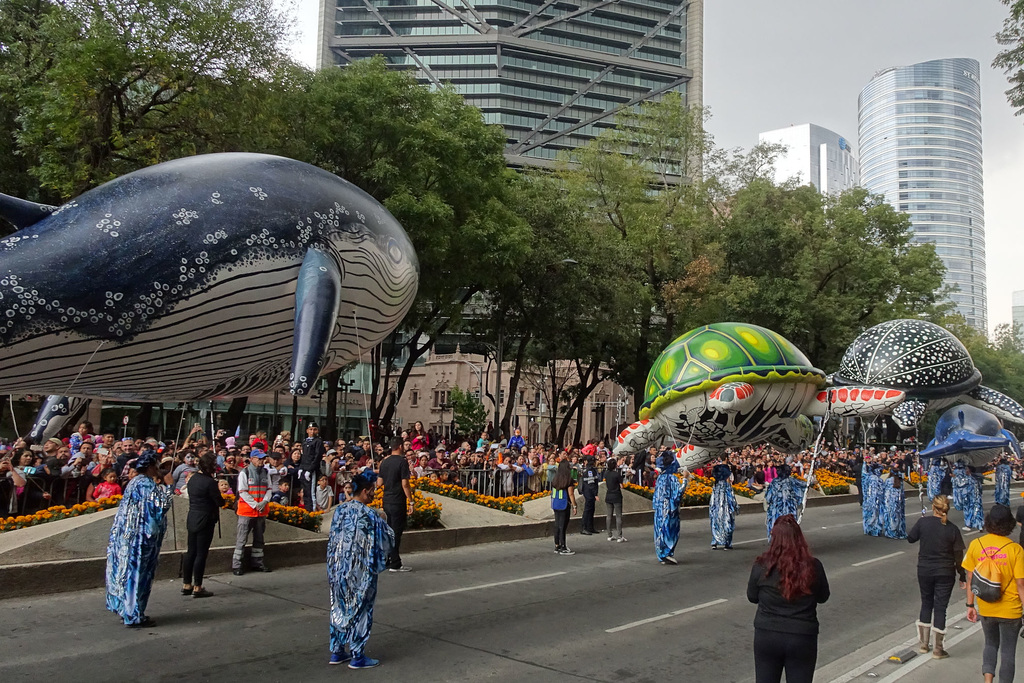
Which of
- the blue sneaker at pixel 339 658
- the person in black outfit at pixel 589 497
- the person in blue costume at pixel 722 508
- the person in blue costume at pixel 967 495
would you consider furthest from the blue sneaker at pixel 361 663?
the person in blue costume at pixel 967 495

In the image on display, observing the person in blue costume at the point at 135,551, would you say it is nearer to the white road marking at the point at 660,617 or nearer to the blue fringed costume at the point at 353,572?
the blue fringed costume at the point at 353,572

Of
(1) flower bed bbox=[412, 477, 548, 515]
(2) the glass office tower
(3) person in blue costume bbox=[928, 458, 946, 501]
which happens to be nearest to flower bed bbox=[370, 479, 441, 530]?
(1) flower bed bbox=[412, 477, 548, 515]

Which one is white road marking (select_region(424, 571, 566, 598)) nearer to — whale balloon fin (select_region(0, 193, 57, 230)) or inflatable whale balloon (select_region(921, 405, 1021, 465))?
whale balloon fin (select_region(0, 193, 57, 230))

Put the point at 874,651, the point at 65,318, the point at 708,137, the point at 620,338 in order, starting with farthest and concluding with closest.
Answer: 1. the point at 708,137
2. the point at 620,338
3. the point at 874,651
4. the point at 65,318

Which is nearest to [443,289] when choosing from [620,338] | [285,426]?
[620,338]

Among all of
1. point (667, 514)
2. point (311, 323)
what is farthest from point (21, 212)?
point (667, 514)

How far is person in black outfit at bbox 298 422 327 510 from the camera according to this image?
1348cm

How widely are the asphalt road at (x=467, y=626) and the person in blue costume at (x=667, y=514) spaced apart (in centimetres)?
33

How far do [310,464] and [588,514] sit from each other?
5.91 meters

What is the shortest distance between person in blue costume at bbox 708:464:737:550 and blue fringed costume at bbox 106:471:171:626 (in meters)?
9.45

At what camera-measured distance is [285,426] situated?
2112 inches

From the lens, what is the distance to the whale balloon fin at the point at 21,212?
4.65 metres

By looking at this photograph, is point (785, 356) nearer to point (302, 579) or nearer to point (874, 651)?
point (874, 651)

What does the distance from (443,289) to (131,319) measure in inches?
795
